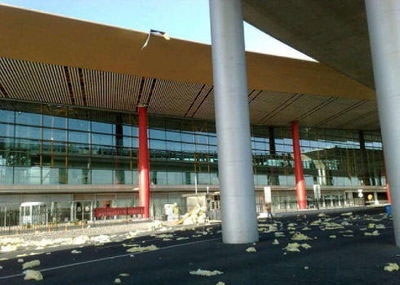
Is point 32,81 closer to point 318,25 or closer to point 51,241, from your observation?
point 51,241

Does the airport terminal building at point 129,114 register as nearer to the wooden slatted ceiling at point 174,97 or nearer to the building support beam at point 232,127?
the wooden slatted ceiling at point 174,97

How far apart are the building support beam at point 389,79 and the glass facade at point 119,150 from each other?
96.3 feet

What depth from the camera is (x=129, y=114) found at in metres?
38.1

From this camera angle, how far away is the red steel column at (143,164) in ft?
113

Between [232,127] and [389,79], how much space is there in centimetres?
444

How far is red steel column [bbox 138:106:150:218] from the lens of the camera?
34.3 meters

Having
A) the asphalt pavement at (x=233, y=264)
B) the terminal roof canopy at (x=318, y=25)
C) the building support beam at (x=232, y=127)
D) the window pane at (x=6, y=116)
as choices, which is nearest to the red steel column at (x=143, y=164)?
the window pane at (x=6, y=116)

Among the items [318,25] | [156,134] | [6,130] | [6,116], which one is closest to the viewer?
[318,25]

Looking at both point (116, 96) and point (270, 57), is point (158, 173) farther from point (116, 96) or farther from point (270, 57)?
point (270, 57)

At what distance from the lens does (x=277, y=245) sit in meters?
10.5

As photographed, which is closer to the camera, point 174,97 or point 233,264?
point 233,264

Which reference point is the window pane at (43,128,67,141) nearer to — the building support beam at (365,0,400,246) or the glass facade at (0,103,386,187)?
the glass facade at (0,103,386,187)

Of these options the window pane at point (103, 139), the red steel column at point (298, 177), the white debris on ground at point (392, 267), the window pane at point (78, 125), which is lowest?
the white debris on ground at point (392, 267)

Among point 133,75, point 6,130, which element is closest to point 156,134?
point 133,75
